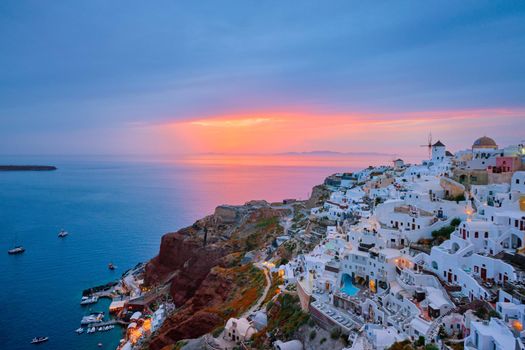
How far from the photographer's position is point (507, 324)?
1850 cm

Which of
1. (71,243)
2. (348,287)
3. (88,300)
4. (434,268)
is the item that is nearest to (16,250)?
(71,243)

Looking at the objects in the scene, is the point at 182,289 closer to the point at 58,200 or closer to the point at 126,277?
the point at 126,277

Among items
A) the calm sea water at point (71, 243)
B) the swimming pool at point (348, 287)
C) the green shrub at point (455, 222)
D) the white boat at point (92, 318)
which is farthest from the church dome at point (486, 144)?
the white boat at point (92, 318)

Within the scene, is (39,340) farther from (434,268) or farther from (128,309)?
(434,268)

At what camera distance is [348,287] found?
30.1 meters

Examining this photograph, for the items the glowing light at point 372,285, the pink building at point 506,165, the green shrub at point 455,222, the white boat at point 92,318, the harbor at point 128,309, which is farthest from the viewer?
the white boat at point 92,318

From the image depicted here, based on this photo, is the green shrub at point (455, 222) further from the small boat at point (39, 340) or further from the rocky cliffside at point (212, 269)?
the small boat at point (39, 340)

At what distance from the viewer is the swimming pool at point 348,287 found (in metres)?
29.0

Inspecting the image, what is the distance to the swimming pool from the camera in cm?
2898

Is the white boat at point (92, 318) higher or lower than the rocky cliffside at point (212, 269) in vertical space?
lower

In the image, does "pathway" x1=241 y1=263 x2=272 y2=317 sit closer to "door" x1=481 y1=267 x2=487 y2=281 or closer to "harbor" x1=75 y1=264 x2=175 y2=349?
"harbor" x1=75 y1=264 x2=175 y2=349

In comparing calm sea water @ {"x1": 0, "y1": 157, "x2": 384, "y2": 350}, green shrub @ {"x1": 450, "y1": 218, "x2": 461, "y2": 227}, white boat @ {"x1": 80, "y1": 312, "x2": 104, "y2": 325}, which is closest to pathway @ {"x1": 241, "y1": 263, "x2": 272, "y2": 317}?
green shrub @ {"x1": 450, "y1": 218, "x2": 461, "y2": 227}

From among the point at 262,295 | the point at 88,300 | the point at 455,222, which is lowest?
the point at 88,300

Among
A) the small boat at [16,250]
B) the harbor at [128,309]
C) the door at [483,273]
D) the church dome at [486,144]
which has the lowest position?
the harbor at [128,309]
